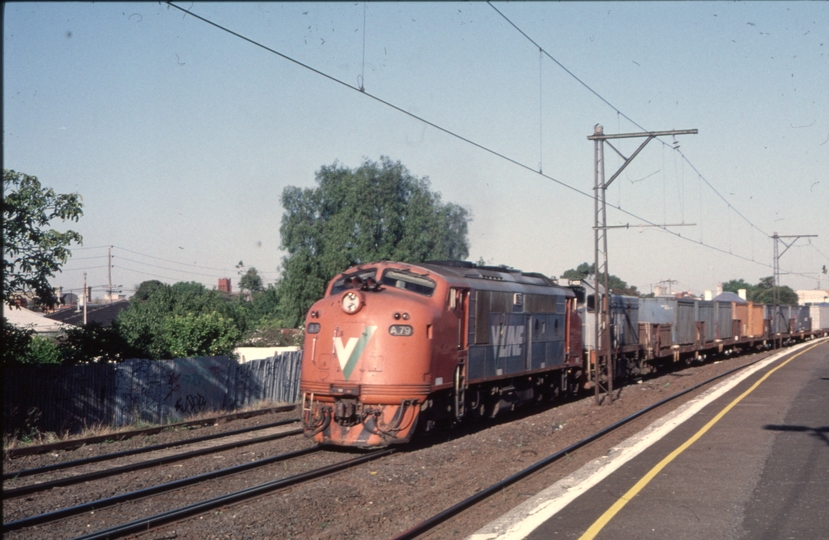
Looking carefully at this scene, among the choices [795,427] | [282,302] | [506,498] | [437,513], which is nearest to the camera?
[437,513]

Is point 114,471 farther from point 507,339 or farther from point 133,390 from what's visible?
point 507,339

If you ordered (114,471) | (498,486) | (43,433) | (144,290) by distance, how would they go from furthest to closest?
(144,290) → (43,433) → (114,471) → (498,486)

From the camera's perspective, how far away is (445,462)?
13.0m

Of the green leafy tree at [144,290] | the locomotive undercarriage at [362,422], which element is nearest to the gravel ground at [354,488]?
the locomotive undercarriage at [362,422]

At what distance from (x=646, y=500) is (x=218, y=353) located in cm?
1920

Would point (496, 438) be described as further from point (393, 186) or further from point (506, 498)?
point (393, 186)

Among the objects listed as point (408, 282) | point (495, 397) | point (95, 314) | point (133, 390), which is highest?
point (95, 314)

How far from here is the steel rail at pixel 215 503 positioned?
8.41 metres

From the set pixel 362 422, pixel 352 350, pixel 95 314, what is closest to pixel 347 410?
pixel 362 422

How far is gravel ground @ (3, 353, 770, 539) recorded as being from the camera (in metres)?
8.94

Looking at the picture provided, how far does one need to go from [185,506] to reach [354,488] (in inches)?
97.5

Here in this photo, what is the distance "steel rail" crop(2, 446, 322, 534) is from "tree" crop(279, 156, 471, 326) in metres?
35.4

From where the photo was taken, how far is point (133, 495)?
10.4 meters

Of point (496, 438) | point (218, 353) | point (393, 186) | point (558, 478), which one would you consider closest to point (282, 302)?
point (393, 186)
